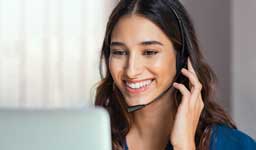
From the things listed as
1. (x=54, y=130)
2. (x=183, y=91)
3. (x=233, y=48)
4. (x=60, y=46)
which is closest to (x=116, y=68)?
(x=183, y=91)

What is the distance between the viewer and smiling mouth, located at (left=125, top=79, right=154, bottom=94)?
1003 mm

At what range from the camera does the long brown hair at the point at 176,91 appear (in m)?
1.06

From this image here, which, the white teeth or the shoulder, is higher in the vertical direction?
the white teeth

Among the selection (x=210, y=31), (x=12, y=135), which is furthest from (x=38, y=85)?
(x=12, y=135)

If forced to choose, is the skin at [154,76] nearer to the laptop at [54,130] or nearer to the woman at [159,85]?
the woman at [159,85]

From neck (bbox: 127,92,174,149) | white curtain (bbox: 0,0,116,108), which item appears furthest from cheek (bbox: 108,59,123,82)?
white curtain (bbox: 0,0,116,108)

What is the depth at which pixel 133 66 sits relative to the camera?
979 mm

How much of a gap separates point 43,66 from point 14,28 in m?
0.22

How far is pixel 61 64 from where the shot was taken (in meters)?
2.20

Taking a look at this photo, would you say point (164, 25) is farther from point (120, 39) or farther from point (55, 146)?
point (55, 146)

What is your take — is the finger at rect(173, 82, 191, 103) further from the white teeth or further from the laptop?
the laptop

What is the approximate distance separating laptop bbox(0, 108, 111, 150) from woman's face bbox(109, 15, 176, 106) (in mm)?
495

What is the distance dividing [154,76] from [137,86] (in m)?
0.05

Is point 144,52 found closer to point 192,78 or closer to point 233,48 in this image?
point 192,78
